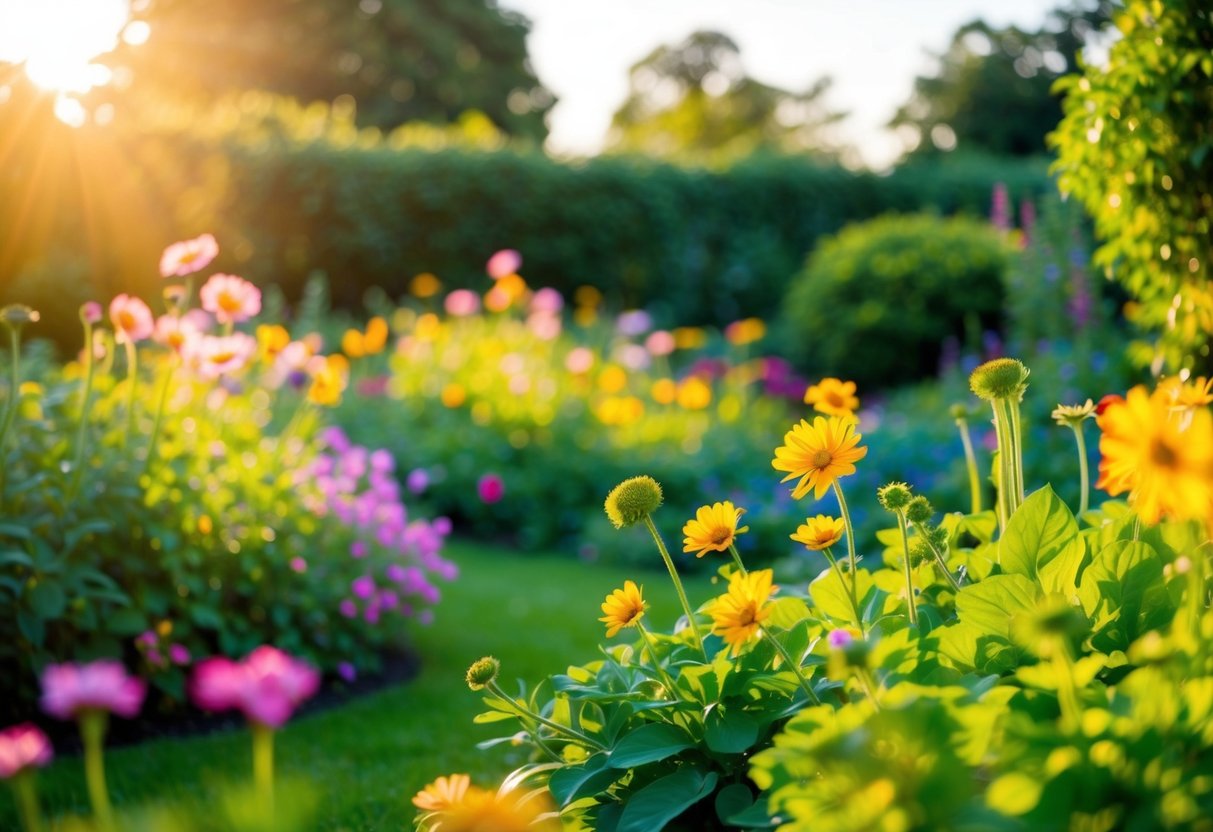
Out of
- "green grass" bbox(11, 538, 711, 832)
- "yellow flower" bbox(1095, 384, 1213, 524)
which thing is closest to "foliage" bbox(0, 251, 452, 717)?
"green grass" bbox(11, 538, 711, 832)

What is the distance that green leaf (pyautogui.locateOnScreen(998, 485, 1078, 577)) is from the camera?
6.38 ft

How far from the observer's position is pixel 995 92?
2777 cm

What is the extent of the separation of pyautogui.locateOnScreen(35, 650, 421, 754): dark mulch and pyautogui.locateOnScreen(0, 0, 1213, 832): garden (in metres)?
0.02

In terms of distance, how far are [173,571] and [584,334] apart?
23.9 feet

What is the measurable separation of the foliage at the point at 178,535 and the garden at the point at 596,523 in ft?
0.06

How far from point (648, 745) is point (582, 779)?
130mm

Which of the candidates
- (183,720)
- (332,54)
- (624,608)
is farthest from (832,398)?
(332,54)

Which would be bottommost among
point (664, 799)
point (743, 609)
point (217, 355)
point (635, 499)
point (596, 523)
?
point (596, 523)

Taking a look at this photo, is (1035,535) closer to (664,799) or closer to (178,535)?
(664,799)

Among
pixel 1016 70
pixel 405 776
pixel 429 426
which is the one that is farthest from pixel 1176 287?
pixel 1016 70

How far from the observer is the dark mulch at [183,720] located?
3297 mm

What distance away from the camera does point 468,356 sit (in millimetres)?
8430

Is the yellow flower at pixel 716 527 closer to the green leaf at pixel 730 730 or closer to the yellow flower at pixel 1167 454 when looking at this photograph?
the green leaf at pixel 730 730

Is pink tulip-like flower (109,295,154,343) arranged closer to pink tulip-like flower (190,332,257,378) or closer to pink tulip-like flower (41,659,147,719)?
pink tulip-like flower (190,332,257,378)
